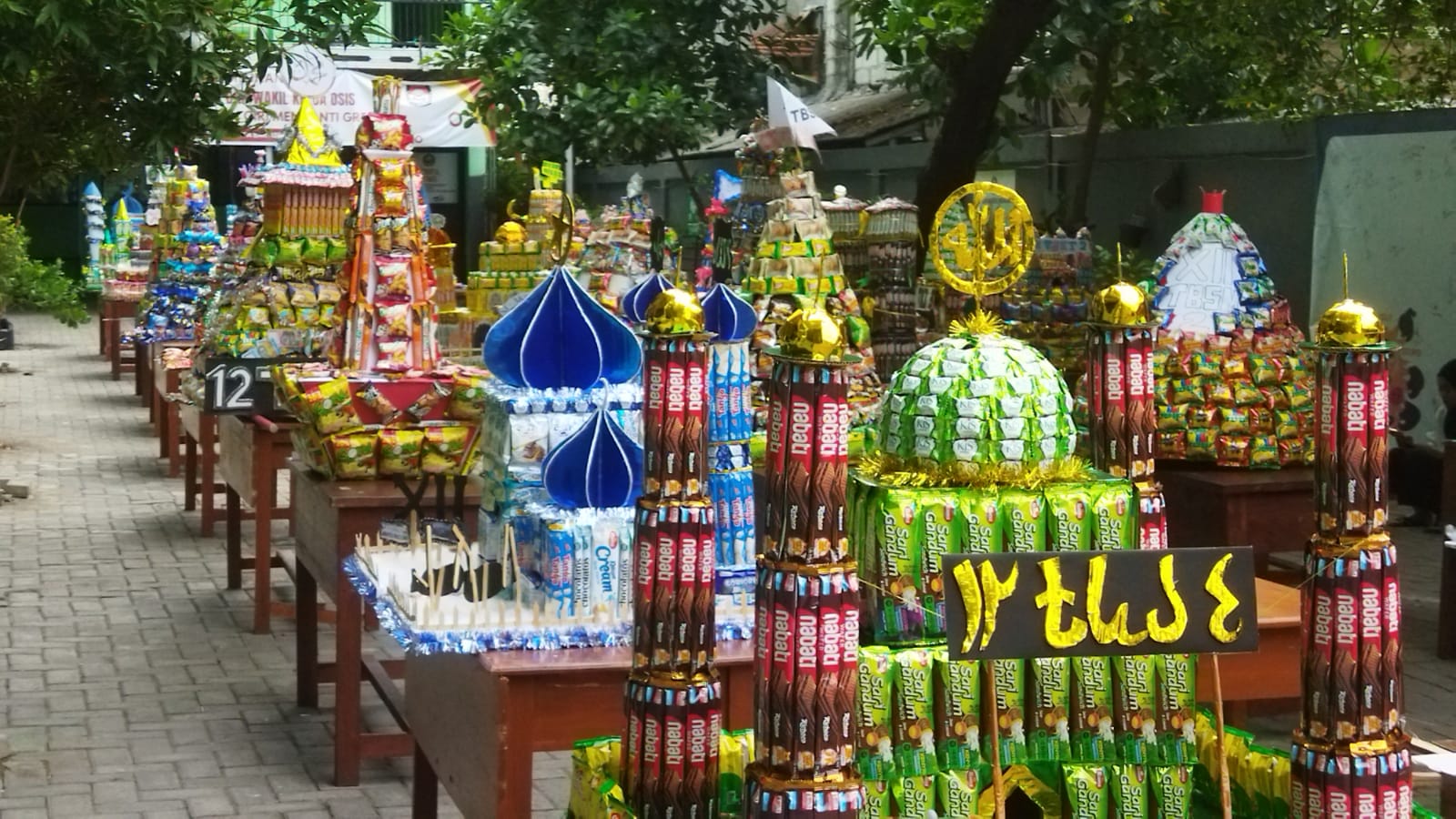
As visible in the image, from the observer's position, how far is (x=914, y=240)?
10.1m

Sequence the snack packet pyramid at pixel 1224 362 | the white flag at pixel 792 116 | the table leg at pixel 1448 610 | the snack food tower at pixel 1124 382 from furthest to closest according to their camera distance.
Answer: the white flag at pixel 792 116, the table leg at pixel 1448 610, the snack packet pyramid at pixel 1224 362, the snack food tower at pixel 1124 382

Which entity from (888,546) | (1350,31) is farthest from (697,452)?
(1350,31)

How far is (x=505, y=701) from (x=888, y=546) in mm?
885

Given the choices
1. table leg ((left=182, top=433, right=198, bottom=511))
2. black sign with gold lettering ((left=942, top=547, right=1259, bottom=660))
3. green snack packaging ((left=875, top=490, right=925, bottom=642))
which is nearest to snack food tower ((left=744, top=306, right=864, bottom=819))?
black sign with gold lettering ((left=942, top=547, right=1259, bottom=660))

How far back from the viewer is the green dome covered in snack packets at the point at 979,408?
3.40 meters

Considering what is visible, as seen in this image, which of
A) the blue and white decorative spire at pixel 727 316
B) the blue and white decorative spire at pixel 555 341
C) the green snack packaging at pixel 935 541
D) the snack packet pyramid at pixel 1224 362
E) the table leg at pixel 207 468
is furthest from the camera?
the table leg at pixel 207 468

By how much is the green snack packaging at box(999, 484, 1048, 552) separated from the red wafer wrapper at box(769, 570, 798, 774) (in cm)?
74

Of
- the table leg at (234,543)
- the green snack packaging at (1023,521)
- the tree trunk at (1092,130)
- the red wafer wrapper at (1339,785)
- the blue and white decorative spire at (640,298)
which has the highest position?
the tree trunk at (1092,130)

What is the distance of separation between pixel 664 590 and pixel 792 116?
5.15 metres

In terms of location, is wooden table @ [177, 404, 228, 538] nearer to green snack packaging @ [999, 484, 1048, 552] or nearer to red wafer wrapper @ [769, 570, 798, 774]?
green snack packaging @ [999, 484, 1048, 552]

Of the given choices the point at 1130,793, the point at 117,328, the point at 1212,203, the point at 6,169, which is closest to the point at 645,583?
the point at 1130,793

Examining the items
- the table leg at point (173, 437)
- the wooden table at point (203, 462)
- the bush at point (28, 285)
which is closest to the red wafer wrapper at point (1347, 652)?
the wooden table at point (203, 462)

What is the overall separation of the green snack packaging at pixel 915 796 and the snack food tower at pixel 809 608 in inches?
17.5

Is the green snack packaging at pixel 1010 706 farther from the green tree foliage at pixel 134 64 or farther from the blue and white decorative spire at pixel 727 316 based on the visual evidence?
the green tree foliage at pixel 134 64
